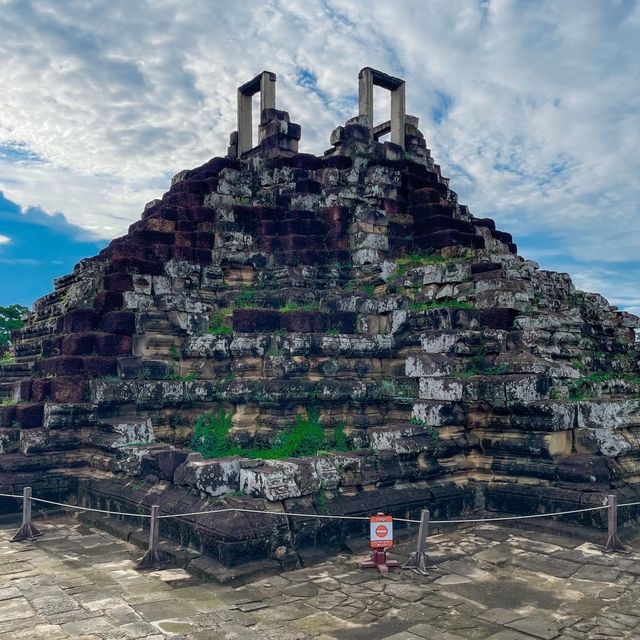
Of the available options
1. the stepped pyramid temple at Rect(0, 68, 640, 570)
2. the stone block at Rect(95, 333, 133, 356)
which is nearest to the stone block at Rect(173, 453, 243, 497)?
the stepped pyramid temple at Rect(0, 68, 640, 570)

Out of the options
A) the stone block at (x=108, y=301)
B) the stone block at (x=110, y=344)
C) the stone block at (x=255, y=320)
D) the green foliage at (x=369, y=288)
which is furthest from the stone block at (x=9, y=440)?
the green foliage at (x=369, y=288)

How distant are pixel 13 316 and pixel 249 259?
19828 mm

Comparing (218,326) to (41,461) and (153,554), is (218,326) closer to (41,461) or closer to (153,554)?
(41,461)

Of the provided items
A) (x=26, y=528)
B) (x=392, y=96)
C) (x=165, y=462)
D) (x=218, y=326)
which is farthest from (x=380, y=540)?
(x=392, y=96)

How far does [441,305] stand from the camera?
11.1m

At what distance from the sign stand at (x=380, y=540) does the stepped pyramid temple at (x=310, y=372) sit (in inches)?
32.1

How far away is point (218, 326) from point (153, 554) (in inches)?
208

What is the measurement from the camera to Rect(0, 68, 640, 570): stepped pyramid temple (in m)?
8.59

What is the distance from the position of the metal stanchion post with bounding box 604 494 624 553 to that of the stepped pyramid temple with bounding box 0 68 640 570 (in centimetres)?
60

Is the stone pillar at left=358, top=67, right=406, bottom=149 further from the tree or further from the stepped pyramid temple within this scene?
the tree

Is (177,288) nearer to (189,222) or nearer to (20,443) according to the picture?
(189,222)

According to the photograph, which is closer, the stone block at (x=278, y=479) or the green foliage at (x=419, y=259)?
the stone block at (x=278, y=479)

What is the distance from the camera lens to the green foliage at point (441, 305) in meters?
10.8

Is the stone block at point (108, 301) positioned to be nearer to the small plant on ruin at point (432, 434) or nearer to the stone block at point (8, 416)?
the stone block at point (8, 416)
